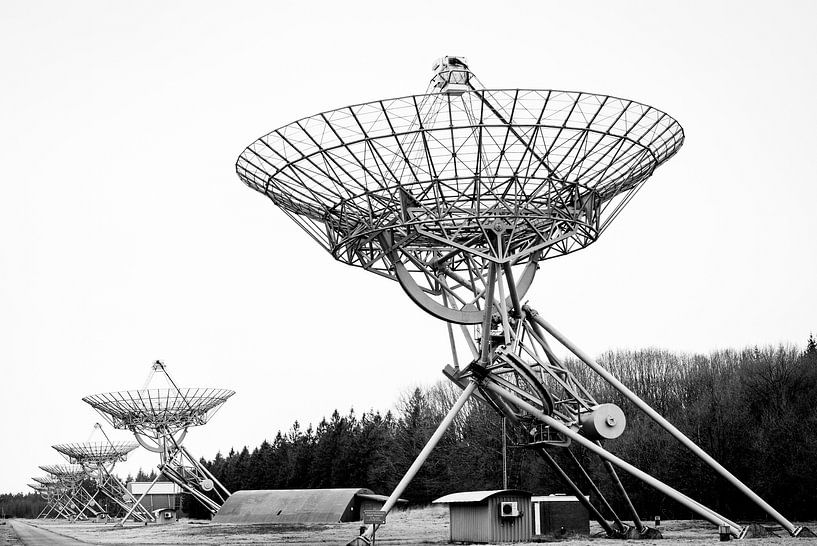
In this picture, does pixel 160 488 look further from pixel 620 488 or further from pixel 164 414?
pixel 620 488

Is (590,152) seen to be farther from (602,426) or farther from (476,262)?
(602,426)

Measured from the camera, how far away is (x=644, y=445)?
2201 inches

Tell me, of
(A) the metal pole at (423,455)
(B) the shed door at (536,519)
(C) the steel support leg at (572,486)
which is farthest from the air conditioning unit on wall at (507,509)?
(A) the metal pole at (423,455)

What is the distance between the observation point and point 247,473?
345ft

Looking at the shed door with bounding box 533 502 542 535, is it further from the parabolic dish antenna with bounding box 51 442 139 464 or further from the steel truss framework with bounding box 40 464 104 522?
the steel truss framework with bounding box 40 464 104 522

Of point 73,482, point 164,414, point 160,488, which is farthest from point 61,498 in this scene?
point 164,414

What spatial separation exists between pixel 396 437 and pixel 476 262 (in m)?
58.6

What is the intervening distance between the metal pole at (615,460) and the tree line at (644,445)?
2.34 metres

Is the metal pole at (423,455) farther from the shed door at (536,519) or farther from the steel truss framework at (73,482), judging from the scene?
the steel truss framework at (73,482)

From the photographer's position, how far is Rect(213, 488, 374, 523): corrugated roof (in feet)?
205

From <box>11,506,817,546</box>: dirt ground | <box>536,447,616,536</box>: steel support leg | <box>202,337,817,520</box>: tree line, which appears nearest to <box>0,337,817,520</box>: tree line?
<box>202,337,817,520</box>: tree line

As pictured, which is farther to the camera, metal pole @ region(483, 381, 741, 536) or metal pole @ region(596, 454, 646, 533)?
metal pole @ region(596, 454, 646, 533)

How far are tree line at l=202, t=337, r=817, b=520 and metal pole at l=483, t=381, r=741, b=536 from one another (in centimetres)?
234

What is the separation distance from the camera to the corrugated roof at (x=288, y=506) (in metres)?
62.5
